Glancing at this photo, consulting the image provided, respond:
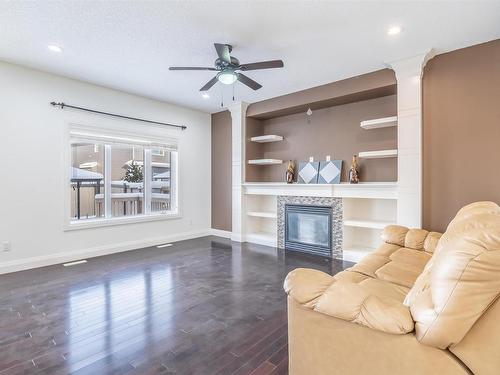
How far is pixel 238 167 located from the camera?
575 centimetres

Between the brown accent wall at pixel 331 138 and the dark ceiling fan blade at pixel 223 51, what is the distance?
257 centimetres

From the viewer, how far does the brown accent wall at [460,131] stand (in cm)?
324

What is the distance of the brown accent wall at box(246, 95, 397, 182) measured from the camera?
443cm

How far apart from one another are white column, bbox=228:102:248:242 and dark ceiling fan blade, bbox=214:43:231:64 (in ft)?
8.53

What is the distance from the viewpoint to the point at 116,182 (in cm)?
516

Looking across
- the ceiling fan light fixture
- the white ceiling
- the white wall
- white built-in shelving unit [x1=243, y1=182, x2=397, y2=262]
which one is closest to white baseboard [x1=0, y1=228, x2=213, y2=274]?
the white wall

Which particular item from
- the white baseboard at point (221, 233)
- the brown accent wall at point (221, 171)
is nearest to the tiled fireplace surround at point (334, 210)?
the white baseboard at point (221, 233)

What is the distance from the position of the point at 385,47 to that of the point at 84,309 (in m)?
4.32

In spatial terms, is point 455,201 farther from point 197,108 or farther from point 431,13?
point 197,108

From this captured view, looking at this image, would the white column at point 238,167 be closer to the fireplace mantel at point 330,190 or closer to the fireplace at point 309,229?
the fireplace mantel at point 330,190

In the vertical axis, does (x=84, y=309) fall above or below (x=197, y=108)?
below

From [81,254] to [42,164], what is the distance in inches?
58.4

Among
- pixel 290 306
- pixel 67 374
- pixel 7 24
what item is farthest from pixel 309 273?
pixel 7 24

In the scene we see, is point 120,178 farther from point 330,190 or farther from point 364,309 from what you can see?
point 364,309
